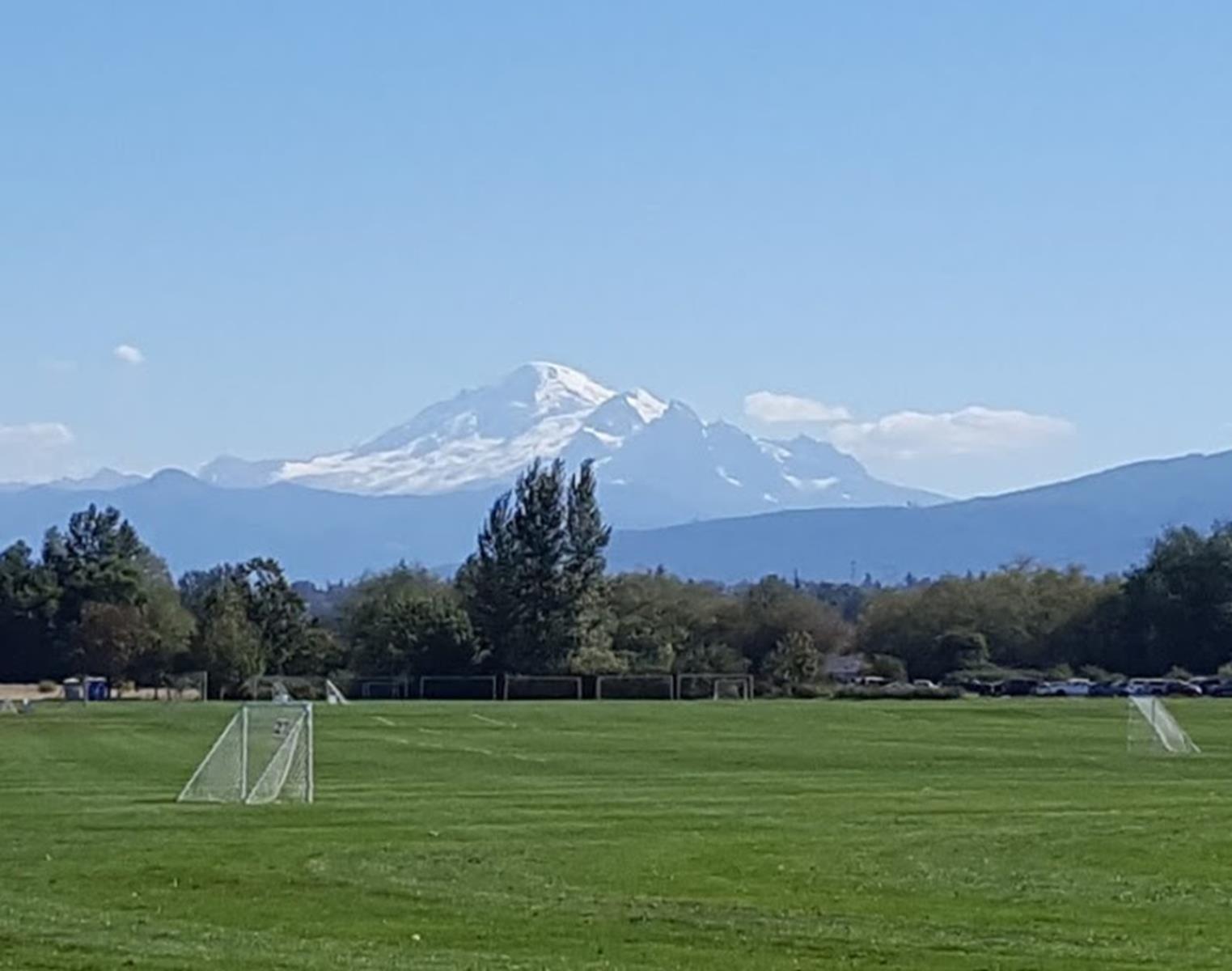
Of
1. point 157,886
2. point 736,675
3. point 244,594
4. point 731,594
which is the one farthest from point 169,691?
point 157,886

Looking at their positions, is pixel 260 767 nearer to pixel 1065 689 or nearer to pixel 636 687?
pixel 636 687

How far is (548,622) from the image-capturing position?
5320 inches

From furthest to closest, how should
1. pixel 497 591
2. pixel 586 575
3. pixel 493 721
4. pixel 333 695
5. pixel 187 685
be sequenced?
1. pixel 586 575
2. pixel 497 591
3. pixel 187 685
4. pixel 333 695
5. pixel 493 721

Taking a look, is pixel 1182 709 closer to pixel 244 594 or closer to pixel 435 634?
pixel 435 634

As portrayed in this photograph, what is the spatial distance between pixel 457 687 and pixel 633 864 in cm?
10234

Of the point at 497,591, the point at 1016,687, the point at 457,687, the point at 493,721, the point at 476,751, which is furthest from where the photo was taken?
the point at 497,591

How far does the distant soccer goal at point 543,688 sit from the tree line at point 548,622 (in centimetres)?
339

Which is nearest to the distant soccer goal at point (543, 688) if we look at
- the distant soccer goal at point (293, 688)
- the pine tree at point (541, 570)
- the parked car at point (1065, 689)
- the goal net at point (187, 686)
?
the pine tree at point (541, 570)

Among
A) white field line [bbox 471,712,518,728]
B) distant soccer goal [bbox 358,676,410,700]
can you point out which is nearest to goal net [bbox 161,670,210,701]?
distant soccer goal [bbox 358,676,410,700]

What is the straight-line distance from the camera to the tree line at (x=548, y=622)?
13338 centimetres

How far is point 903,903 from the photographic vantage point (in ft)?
79.4

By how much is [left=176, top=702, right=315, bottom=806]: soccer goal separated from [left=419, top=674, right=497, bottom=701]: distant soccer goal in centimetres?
8423

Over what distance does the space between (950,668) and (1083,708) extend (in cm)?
5007

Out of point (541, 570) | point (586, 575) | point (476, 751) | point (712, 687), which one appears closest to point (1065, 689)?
point (712, 687)
